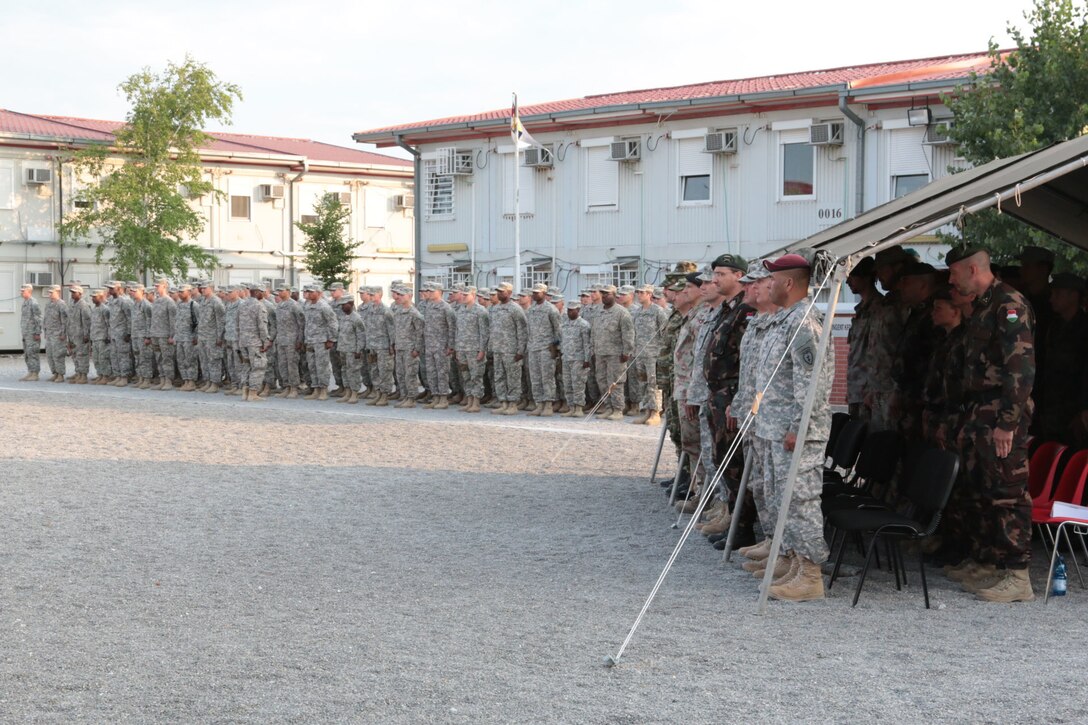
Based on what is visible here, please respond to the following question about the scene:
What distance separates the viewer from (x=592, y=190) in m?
29.9

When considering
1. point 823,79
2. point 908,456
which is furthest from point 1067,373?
point 823,79

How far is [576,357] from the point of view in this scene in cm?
1966

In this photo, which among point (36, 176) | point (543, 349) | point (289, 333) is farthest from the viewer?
point (36, 176)

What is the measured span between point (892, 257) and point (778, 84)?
65.7ft

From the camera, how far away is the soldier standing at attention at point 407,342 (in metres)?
21.5

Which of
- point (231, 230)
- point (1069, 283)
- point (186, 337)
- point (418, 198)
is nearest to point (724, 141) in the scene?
point (418, 198)

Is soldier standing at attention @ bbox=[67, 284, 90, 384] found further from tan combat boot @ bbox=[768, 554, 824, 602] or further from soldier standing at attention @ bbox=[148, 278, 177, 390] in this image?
tan combat boot @ bbox=[768, 554, 824, 602]

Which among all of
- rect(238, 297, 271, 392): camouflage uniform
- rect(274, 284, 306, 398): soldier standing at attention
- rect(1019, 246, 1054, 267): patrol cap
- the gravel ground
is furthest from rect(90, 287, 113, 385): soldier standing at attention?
rect(1019, 246, 1054, 267): patrol cap

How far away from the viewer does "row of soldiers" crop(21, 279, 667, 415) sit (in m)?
19.7

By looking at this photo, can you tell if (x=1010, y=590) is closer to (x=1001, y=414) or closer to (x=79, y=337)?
(x=1001, y=414)

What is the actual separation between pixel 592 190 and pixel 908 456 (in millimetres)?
21522

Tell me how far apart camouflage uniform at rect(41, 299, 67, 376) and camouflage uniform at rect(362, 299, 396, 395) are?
33.2 feet

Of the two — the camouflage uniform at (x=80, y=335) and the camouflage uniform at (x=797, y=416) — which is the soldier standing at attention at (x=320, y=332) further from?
the camouflage uniform at (x=797, y=416)

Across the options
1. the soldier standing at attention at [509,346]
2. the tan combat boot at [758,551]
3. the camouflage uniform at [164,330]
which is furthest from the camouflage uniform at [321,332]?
the tan combat boot at [758,551]
